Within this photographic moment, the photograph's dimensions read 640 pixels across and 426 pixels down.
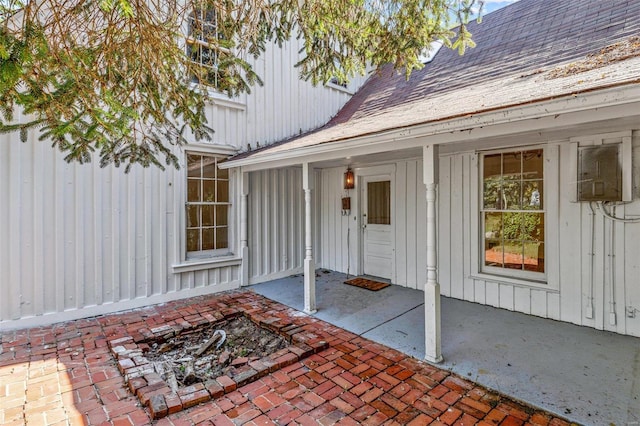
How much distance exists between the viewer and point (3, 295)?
165 inches

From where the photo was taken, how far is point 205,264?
19.1 feet

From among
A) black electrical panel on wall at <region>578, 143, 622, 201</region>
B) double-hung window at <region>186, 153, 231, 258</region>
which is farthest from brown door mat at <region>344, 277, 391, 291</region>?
black electrical panel on wall at <region>578, 143, 622, 201</region>

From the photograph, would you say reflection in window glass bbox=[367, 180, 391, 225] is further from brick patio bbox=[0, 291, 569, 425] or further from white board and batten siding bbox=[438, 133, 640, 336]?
brick patio bbox=[0, 291, 569, 425]

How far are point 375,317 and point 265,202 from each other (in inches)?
134

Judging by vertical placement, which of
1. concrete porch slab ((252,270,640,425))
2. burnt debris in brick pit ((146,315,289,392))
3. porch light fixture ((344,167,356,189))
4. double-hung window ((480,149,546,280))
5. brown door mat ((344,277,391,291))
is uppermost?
porch light fixture ((344,167,356,189))

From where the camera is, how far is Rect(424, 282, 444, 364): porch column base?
3348mm

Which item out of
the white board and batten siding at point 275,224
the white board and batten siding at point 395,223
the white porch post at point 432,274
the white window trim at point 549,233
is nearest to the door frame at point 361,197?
the white board and batten siding at point 395,223

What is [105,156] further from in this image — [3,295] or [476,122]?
[476,122]

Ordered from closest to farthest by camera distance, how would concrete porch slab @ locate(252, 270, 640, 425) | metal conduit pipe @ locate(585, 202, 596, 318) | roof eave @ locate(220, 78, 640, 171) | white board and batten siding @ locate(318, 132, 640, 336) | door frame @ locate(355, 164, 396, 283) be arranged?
roof eave @ locate(220, 78, 640, 171)
concrete porch slab @ locate(252, 270, 640, 425)
white board and batten siding @ locate(318, 132, 640, 336)
metal conduit pipe @ locate(585, 202, 596, 318)
door frame @ locate(355, 164, 396, 283)

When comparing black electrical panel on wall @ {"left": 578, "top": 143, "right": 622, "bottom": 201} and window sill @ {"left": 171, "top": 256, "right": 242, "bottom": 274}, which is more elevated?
black electrical panel on wall @ {"left": 578, "top": 143, "right": 622, "bottom": 201}

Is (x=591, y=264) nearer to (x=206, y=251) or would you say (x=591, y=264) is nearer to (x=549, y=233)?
(x=549, y=233)

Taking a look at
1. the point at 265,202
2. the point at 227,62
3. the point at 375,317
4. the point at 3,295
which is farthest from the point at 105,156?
the point at 375,317

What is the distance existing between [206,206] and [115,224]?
1.52 m

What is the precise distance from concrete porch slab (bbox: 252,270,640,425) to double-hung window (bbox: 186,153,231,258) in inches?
74.0
